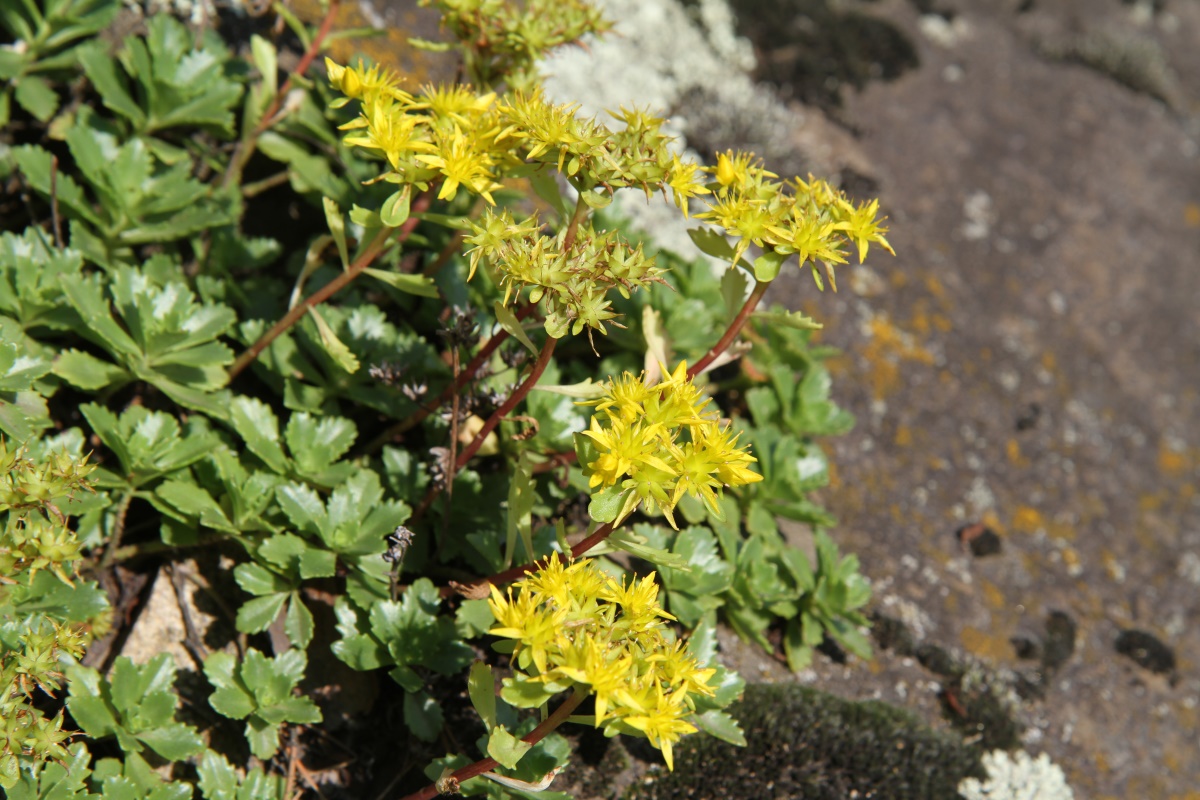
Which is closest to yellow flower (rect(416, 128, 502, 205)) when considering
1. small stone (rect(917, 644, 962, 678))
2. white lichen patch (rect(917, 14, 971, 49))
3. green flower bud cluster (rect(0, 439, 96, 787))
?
green flower bud cluster (rect(0, 439, 96, 787))

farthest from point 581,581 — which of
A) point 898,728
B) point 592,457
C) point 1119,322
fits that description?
point 1119,322

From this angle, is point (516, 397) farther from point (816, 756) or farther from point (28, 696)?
point (816, 756)

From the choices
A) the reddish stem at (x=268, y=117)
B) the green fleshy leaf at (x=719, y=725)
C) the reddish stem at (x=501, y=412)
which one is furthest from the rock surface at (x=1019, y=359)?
the reddish stem at (x=501, y=412)

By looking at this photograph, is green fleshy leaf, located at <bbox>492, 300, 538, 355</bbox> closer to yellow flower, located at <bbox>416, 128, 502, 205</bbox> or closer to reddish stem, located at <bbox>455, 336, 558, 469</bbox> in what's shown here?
reddish stem, located at <bbox>455, 336, 558, 469</bbox>

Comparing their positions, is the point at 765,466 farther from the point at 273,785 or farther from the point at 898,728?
the point at 273,785

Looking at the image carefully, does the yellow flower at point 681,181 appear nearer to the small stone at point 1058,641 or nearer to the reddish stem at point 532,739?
the reddish stem at point 532,739
